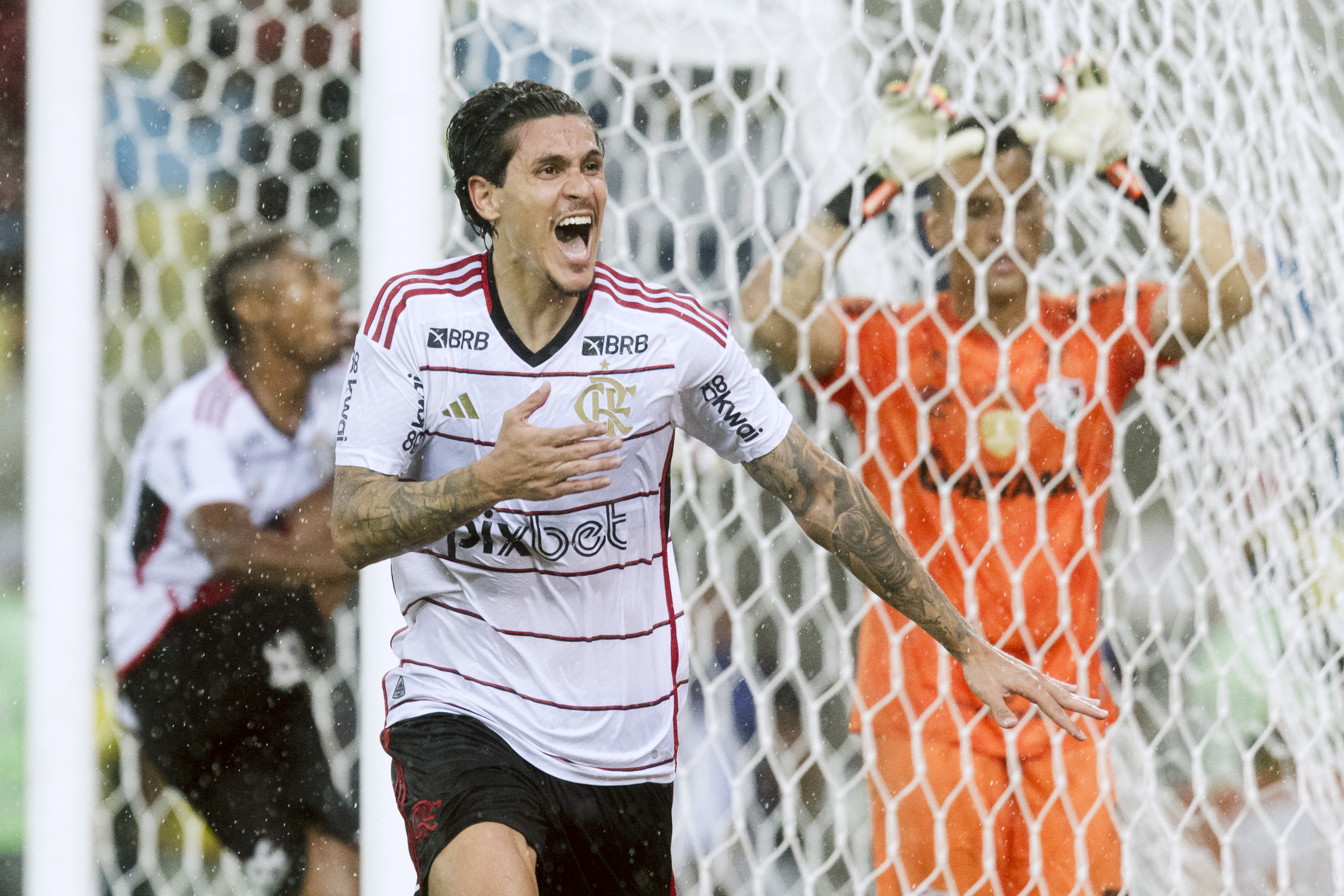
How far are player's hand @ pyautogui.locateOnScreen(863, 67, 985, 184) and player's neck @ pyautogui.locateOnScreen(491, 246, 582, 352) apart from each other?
3.51 feet

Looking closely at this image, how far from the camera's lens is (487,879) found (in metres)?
1.47

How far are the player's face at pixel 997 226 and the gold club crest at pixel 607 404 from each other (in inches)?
42.0

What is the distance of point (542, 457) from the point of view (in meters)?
1.36

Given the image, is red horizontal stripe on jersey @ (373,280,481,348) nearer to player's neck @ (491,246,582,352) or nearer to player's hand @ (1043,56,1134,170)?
player's neck @ (491,246,582,352)

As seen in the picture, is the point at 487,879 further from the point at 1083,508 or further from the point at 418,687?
the point at 1083,508

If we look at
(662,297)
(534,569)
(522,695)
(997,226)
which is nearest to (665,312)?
(662,297)

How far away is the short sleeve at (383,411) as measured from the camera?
159 centimetres

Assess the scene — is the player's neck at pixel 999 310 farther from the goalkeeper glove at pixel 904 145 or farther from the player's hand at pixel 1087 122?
the player's hand at pixel 1087 122

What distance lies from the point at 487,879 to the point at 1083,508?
1.43m

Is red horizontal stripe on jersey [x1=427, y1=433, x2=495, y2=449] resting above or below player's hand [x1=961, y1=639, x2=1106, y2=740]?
above

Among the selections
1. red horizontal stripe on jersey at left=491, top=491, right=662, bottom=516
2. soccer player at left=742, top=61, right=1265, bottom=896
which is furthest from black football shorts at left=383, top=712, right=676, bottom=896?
soccer player at left=742, top=61, right=1265, bottom=896

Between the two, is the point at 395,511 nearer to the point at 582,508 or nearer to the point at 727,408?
the point at 582,508

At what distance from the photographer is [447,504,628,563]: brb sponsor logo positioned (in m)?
1.69

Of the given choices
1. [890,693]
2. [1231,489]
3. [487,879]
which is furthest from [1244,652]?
[487,879]
